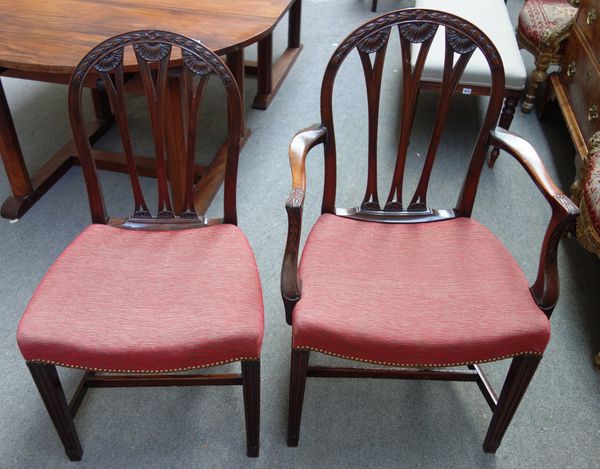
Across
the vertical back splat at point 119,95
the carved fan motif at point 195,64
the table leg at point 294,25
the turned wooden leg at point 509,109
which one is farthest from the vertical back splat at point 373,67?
the table leg at point 294,25

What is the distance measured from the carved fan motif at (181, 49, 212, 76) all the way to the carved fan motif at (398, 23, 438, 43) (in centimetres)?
48

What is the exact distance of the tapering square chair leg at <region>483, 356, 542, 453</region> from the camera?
1.21m

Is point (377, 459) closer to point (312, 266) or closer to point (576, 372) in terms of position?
point (312, 266)

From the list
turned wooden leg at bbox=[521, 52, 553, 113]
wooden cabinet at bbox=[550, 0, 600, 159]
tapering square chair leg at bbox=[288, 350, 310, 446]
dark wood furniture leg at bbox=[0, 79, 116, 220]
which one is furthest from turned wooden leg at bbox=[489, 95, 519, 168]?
dark wood furniture leg at bbox=[0, 79, 116, 220]

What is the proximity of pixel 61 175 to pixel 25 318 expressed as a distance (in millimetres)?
1356

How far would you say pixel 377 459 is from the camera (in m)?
1.42

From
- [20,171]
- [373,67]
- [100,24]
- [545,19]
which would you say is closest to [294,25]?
[545,19]

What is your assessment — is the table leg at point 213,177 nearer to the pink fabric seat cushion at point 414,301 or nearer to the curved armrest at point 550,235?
the pink fabric seat cushion at point 414,301

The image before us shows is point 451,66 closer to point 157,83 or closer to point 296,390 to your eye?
point 157,83

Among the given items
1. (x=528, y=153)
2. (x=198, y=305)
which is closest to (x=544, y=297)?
(x=528, y=153)

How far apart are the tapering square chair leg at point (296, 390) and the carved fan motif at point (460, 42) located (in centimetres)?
81

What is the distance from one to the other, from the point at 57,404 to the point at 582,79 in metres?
2.28

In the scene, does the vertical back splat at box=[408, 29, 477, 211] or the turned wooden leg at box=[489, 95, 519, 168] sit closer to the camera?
the vertical back splat at box=[408, 29, 477, 211]

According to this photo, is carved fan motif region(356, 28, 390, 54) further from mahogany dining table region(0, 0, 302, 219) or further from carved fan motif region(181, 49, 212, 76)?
mahogany dining table region(0, 0, 302, 219)
